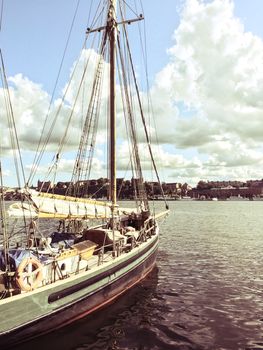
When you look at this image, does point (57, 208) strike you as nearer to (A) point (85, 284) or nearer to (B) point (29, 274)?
(A) point (85, 284)

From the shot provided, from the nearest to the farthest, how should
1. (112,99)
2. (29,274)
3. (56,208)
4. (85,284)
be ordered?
(29,274), (85,284), (56,208), (112,99)

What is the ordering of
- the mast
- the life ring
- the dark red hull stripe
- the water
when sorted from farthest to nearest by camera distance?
1. the mast
2. the water
3. the dark red hull stripe
4. the life ring

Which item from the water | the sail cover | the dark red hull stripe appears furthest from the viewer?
the sail cover

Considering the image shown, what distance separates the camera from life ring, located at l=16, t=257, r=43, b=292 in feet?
38.6

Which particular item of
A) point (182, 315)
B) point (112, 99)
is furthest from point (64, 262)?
point (112, 99)

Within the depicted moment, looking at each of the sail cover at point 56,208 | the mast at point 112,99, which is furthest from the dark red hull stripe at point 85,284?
the mast at point 112,99

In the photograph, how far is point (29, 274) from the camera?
12.1 m

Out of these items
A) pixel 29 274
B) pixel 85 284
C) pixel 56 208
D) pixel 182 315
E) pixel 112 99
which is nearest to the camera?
pixel 29 274

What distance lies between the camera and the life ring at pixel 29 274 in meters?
11.8

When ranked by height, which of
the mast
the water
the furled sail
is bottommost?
the water

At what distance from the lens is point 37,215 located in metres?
17.0

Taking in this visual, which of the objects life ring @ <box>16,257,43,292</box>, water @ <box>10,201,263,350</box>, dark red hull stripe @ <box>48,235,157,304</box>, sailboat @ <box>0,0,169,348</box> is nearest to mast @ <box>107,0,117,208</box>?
sailboat @ <box>0,0,169,348</box>

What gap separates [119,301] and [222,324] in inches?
199

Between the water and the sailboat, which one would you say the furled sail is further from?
the water
